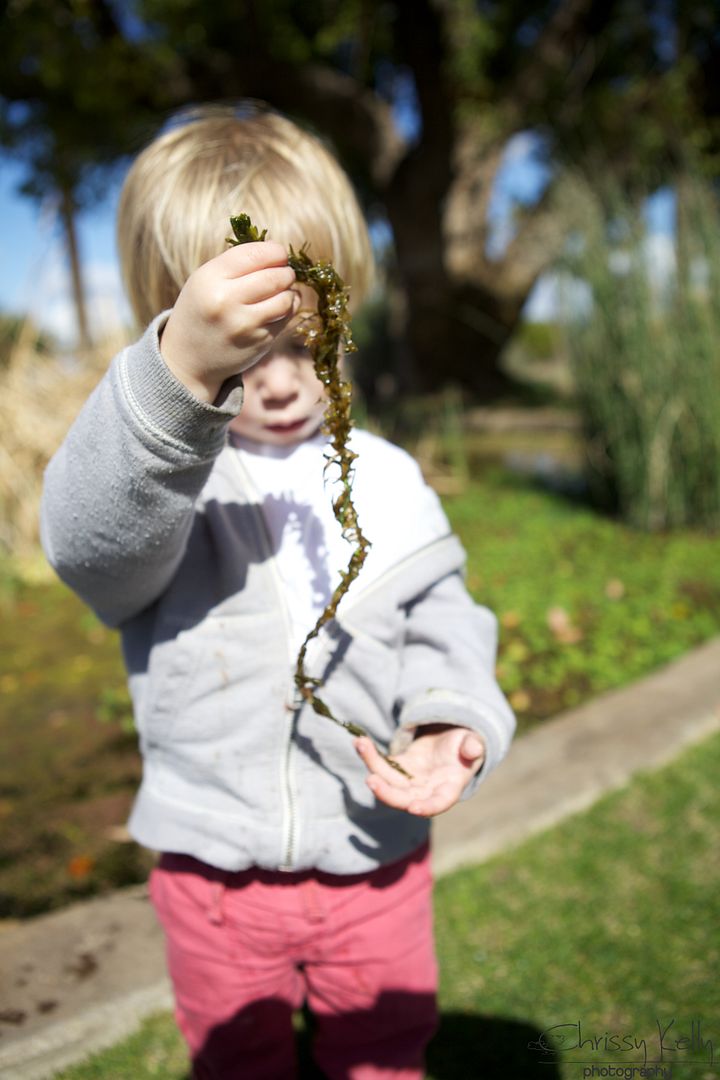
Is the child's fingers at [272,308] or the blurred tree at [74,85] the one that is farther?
the blurred tree at [74,85]

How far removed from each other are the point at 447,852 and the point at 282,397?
1513mm

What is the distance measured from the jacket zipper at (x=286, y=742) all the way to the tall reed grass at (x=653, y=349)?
4.01m

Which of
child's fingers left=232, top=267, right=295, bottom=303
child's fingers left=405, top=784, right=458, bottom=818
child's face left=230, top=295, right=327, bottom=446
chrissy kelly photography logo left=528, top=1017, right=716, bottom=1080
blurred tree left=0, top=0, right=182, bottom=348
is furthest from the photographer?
blurred tree left=0, top=0, right=182, bottom=348

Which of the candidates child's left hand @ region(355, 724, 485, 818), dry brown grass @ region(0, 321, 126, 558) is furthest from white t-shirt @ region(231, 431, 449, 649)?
dry brown grass @ region(0, 321, 126, 558)

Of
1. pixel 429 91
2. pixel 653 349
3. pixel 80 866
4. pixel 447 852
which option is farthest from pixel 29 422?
pixel 429 91

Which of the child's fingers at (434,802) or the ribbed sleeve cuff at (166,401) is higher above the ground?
the ribbed sleeve cuff at (166,401)

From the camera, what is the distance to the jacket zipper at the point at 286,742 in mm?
1389

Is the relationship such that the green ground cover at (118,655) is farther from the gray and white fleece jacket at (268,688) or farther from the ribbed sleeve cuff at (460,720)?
the ribbed sleeve cuff at (460,720)

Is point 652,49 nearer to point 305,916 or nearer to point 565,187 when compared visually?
point 565,187

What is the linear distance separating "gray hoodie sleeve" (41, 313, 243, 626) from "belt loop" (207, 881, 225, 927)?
54 centimetres

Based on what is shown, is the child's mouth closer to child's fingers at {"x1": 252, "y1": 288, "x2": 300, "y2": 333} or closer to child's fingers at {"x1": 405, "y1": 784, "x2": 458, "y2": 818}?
child's fingers at {"x1": 252, "y1": 288, "x2": 300, "y2": 333}

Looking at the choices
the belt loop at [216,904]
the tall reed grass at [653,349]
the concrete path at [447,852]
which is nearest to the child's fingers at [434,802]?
the belt loop at [216,904]

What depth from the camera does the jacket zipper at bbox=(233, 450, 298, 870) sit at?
4.56ft

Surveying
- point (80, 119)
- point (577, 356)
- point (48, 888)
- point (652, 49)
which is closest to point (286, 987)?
point (48, 888)
